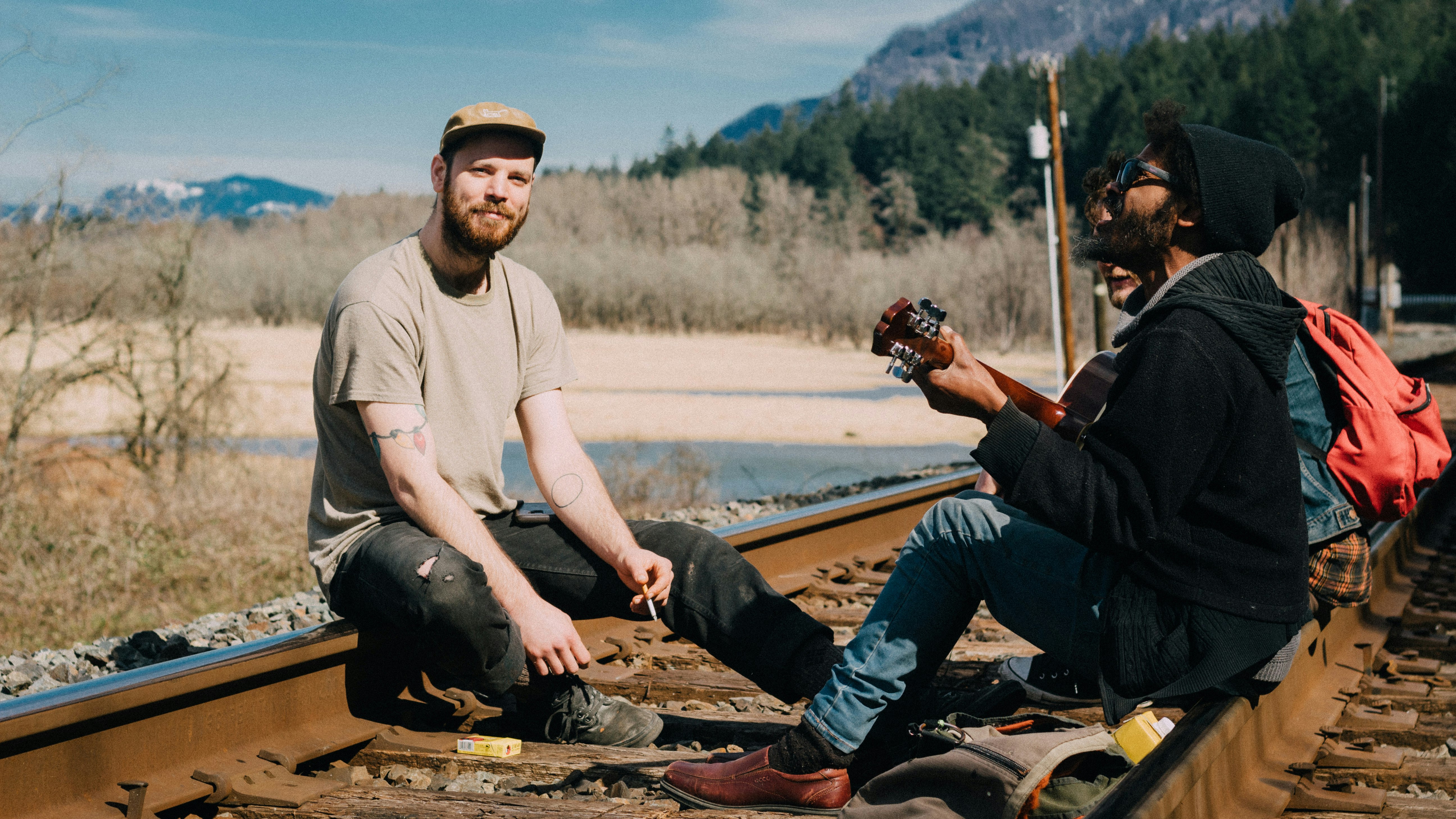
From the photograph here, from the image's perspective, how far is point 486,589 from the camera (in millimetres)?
3100

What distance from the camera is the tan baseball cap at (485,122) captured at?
3.53 metres

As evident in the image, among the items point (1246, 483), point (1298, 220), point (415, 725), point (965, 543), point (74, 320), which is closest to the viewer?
point (1246, 483)

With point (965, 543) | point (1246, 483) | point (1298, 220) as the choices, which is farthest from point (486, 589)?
point (1298, 220)

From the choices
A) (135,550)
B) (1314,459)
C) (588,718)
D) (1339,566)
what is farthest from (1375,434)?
(135,550)

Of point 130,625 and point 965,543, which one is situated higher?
point 965,543

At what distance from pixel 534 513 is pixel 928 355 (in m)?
1.75

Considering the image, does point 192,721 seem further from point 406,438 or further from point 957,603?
point 957,603

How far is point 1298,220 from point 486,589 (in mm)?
85241

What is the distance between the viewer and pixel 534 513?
12.5 feet

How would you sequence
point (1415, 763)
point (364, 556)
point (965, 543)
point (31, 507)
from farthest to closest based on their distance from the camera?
point (31, 507)
point (364, 556)
point (1415, 763)
point (965, 543)

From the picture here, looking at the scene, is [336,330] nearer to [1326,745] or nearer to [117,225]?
[1326,745]

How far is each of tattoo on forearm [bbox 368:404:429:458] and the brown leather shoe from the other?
112cm

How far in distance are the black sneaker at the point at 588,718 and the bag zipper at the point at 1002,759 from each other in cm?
127

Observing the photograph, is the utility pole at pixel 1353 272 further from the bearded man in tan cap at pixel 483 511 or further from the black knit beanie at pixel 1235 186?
the black knit beanie at pixel 1235 186
